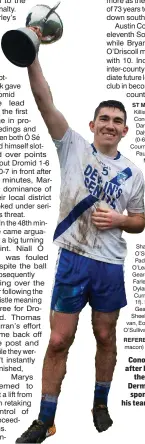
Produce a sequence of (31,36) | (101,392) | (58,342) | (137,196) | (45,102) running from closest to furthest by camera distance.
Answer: (31,36) < (45,102) < (58,342) < (137,196) < (101,392)

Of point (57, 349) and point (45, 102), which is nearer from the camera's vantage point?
point (45, 102)

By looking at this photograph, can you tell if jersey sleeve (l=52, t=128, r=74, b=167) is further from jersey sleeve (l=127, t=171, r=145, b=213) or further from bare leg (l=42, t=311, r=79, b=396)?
bare leg (l=42, t=311, r=79, b=396)

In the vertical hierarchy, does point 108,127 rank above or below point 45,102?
below

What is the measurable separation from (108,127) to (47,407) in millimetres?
1802

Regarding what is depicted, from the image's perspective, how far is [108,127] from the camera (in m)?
5.40

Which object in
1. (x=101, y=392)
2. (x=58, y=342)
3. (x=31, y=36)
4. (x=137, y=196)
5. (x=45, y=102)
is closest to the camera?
(x=31, y=36)

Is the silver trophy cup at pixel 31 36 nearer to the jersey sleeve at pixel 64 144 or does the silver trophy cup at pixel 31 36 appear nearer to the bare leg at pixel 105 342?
the jersey sleeve at pixel 64 144

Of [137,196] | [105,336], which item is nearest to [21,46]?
[137,196]

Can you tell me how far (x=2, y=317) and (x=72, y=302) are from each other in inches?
21.7

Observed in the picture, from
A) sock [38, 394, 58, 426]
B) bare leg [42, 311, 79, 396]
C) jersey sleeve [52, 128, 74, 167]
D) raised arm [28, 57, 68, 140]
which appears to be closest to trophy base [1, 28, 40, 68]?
raised arm [28, 57, 68, 140]

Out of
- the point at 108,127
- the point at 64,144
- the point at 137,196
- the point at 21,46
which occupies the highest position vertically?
the point at 21,46

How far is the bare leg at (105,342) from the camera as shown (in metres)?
5.50

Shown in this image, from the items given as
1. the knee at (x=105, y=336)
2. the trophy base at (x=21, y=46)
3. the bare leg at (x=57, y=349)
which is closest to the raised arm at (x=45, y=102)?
the trophy base at (x=21, y=46)

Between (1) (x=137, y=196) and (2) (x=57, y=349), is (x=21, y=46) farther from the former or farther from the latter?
(2) (x=57, y=349)
